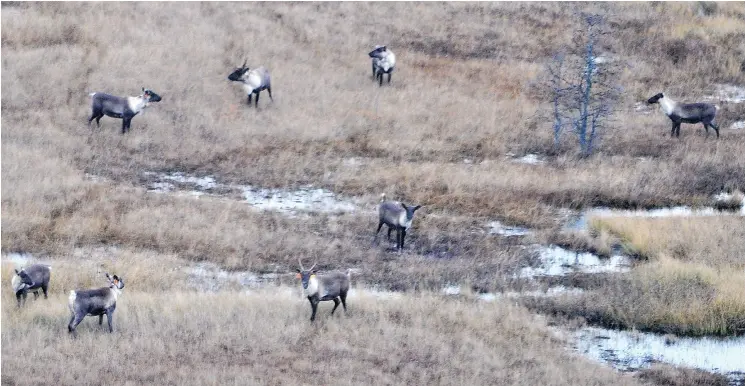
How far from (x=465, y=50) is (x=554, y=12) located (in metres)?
4.38

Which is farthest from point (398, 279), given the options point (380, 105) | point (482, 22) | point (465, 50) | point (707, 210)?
point (482, 22)

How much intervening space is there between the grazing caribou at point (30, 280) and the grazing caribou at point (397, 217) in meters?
6.12

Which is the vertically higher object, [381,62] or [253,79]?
[381,62]

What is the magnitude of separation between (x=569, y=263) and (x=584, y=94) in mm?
7779

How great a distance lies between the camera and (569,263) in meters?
20.2

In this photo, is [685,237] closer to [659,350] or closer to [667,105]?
[659,350]

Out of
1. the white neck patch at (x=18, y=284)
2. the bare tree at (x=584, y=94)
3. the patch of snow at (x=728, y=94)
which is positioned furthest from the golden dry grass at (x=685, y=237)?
the white neck patch at (x=18, y=284)

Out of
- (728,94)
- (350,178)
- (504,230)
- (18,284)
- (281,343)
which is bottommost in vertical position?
(504,230)

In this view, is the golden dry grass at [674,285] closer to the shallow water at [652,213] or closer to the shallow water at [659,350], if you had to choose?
the shallow water at [659,350]

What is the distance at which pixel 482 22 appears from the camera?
34.7 metres

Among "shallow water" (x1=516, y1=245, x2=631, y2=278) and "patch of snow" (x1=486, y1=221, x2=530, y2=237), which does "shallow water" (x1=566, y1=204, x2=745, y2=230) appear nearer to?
"patch of snow" (x1=486, y1=221, x2=530, y2=237)

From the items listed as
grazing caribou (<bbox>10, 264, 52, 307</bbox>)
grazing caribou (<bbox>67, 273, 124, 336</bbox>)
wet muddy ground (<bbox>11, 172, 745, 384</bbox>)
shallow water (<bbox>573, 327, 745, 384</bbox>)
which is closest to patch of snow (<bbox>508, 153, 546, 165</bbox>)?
wet muddy ground (<bbox>11, 172, 745, 384</bbox>)

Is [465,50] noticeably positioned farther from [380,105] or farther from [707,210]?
[707,210]

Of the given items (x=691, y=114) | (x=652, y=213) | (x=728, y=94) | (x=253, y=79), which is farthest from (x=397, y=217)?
(x=728, y=94)
